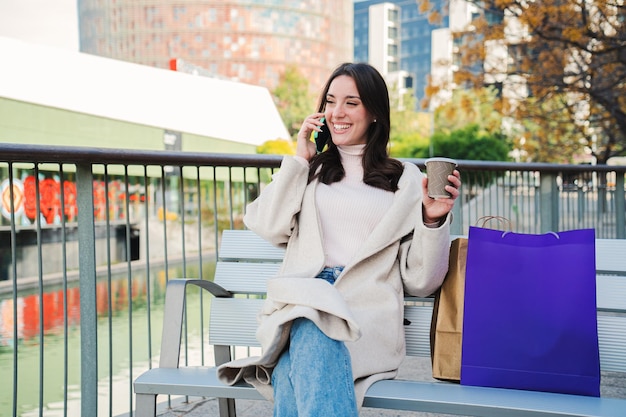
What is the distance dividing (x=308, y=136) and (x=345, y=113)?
18 centimetres

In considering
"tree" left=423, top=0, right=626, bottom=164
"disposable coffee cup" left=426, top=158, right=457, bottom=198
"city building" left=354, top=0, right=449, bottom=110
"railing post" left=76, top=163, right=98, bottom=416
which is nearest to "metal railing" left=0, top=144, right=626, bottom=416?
"railing post" left=76, top=163, right=98, bottom=416

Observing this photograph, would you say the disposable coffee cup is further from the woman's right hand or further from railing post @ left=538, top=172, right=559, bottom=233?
railing post @ left=538, top=172, right=559, bottom=233

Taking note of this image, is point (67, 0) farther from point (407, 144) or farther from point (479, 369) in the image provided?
point (479, 369)

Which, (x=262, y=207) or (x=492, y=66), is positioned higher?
(x=492, y=66)

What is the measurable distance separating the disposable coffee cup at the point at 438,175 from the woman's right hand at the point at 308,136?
0.74 metres

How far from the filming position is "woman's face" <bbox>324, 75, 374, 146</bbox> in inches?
116

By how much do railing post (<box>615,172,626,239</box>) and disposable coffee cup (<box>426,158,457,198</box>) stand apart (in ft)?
Answer: 14.5

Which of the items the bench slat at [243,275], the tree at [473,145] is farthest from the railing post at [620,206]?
the tree at [473,145]

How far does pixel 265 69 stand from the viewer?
92.8 metres

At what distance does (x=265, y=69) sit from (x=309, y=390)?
92605 millimetres

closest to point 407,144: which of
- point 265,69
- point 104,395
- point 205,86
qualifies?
point 205,86

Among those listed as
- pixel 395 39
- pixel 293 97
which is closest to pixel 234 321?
pixel 293 97

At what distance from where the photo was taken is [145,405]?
2.50 metres

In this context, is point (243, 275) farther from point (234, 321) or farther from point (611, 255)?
point (611, 255)
